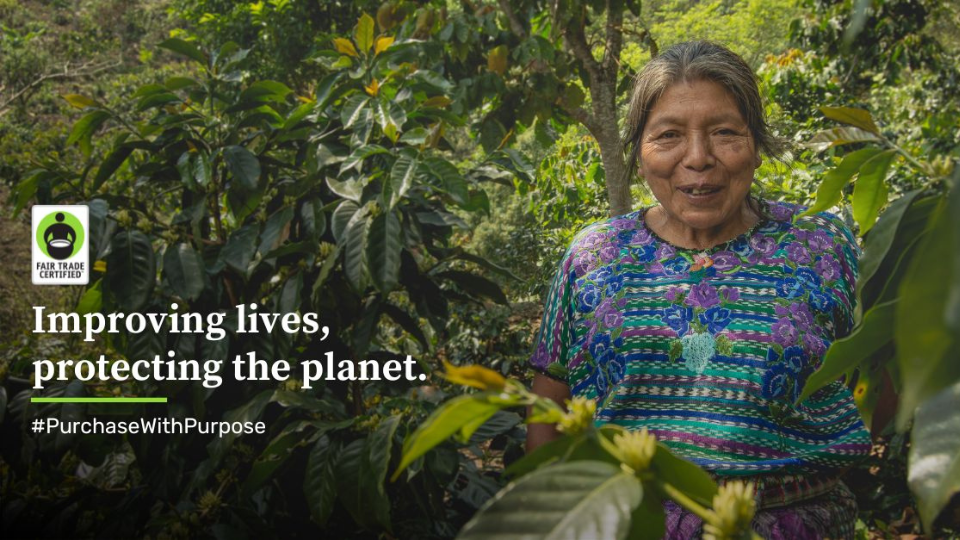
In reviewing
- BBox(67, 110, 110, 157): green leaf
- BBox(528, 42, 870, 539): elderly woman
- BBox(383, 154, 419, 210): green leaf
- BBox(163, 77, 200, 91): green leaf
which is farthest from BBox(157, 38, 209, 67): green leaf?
BBox(528, 42, 870, 539): elderly woman

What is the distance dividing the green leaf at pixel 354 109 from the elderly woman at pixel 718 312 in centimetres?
57

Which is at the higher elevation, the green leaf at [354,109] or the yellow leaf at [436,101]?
the yellow leaf at [436,101]

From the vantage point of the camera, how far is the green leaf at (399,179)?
4.91 feet

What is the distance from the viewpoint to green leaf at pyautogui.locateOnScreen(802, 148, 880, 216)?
659 mm

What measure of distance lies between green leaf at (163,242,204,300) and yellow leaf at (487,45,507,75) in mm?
1618

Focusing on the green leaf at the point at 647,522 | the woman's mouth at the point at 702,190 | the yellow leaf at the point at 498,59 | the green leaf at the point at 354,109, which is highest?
the yellow leaf at the point at 498,59

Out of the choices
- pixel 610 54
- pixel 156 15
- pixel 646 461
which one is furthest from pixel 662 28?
pixel 646 461

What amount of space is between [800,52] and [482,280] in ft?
20.9

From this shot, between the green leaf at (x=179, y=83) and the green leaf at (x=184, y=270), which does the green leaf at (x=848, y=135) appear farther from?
the green leaf at (x=179, y=83)

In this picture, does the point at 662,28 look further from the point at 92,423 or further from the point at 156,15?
the point at 92,423

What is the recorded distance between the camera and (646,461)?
41cm

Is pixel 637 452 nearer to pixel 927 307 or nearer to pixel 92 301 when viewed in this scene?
pixel 927 307

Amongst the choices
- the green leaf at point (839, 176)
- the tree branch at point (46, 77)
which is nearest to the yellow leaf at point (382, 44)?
the green leaf at point (839, 176)

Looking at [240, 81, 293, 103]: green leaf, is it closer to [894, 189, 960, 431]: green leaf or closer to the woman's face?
the woman's face
